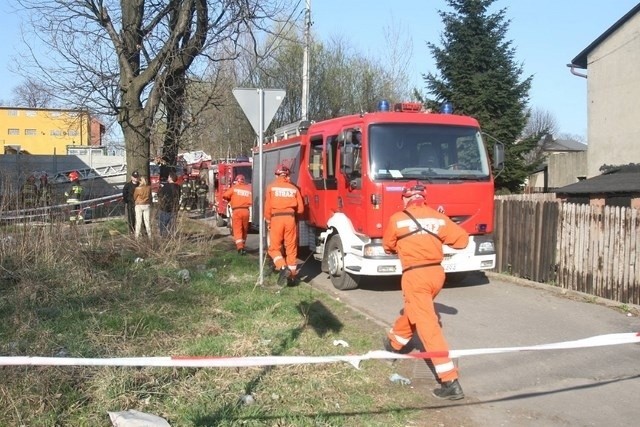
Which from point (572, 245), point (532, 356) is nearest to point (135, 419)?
point (532, 356)

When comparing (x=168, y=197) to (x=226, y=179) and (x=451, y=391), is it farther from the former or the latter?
(x=451, y=391)

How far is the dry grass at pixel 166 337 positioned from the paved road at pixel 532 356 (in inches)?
24.7

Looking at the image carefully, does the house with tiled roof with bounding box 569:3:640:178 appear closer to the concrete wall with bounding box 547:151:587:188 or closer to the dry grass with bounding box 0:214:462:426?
the concrete wall with bounding box 547:151:587:188

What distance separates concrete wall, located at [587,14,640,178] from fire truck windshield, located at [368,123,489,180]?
1469 cm

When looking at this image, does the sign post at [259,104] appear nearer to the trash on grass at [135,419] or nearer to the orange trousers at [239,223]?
the orange trousers at [239,223]

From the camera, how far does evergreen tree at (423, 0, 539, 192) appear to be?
22688 mm

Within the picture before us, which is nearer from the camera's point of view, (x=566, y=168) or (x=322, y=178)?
(x=322, y=178)

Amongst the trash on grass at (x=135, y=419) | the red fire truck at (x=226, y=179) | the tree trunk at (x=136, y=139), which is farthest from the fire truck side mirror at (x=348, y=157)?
the red fire truck at (x=226, y=179)

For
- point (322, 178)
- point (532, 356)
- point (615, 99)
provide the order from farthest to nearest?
point (615, 99)
point (322, 178)
point (532, 356)

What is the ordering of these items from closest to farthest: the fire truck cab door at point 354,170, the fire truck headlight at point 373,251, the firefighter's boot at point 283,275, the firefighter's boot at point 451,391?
the firefighter's boot at point 451,391
the fire truck headlight at point 373,251
the fire truck cab door at point 354,170
the firefighter's boot at point 283,275

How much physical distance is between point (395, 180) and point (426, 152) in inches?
29.9

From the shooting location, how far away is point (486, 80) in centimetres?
2262

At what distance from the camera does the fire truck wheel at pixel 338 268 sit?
9516 millimetres

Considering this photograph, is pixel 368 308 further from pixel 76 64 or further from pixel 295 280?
pixel 76 64
